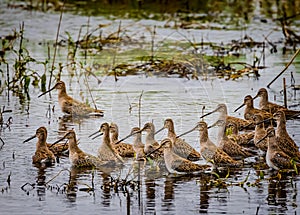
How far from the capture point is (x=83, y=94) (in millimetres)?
14586

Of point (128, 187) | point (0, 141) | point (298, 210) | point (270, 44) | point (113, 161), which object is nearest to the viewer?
point (298, 210)

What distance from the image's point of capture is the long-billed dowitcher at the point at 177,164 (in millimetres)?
9539

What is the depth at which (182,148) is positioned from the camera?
10516mm

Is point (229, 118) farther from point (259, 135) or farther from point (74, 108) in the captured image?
point (74, 108)

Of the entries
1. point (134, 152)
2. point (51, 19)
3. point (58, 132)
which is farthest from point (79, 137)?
point (51, 19)

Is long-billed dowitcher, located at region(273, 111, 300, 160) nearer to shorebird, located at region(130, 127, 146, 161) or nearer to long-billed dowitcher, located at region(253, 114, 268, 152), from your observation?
long-billed dowitcher, located at region(253, 114, 268, 152)

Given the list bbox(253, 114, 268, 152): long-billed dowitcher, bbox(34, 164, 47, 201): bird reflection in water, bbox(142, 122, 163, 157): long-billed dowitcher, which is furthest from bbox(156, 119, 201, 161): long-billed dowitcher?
bbox(34, 164, 47, 201): bird reflection in water

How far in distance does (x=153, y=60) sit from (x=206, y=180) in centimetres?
762

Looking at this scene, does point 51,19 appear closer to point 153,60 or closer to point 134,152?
point 153,60

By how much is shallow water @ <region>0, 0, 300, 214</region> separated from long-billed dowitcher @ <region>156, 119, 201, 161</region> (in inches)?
14.3

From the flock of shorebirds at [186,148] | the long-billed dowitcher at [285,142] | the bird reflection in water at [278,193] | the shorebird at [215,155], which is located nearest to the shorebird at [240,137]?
the flock of shorebirds at [186,148]

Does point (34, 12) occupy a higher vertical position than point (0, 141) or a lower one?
higher

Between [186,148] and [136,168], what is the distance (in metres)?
1.06

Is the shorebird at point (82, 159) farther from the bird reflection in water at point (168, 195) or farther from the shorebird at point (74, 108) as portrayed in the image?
the shorebird at point (74, 108)
